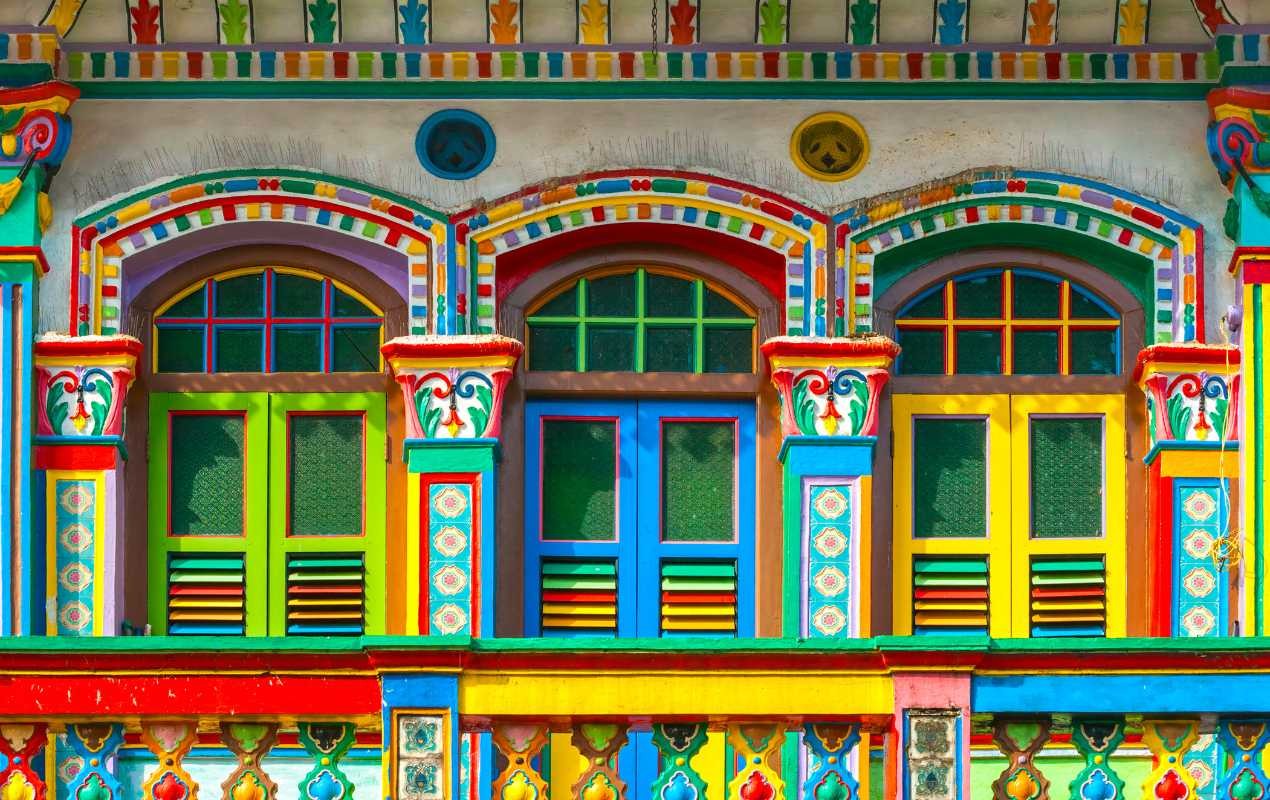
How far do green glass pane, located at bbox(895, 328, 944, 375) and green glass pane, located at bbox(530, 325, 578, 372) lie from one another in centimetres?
162

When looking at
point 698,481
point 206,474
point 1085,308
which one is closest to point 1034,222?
point 1085,308

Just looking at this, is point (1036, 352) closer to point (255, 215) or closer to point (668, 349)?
point (668, 349)

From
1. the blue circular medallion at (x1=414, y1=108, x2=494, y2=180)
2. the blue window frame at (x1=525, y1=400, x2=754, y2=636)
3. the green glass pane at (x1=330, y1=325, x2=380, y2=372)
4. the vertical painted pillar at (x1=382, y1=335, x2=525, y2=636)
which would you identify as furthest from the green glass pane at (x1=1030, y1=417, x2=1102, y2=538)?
the green glass pane at (x1=330, y1=325, x2=380, y2=372)

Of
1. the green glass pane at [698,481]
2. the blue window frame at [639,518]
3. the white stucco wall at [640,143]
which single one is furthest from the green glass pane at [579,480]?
the white stucco wall at [640,143]

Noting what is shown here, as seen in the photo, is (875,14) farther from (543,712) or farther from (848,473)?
(543,712)

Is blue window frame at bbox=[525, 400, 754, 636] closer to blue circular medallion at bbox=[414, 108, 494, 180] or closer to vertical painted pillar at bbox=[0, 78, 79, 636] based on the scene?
blue circular medallion at bbox=[414, 108, 494, 180]

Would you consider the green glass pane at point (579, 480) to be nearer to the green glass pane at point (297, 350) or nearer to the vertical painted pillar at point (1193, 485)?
the green glass pane at point (297, 350)

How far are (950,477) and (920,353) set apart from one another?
0.65 meters

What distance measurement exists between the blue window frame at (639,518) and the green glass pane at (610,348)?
18cm

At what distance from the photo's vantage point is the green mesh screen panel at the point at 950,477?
661 inches

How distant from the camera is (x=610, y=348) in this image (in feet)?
55.6

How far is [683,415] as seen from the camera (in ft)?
55.3

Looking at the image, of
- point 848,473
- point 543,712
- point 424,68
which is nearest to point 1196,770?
point 848,473

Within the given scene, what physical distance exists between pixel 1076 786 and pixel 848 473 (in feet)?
9.67
